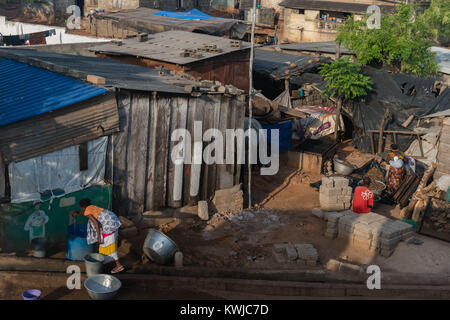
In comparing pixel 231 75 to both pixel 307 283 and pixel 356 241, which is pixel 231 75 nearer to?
pixel 356 241

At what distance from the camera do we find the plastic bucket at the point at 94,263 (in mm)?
8094

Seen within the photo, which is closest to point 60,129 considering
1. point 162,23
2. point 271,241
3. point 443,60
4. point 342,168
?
A: point 271,241

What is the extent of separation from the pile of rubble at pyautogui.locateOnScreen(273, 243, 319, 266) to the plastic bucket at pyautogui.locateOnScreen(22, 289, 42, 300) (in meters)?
4.68

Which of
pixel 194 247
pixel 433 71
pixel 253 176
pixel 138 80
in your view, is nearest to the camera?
pixel 194 247

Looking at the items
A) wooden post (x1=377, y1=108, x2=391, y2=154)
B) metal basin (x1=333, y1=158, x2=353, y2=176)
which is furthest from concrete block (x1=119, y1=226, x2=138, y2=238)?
wooden post (x1=377, y1=108, x2=391, y2=154)

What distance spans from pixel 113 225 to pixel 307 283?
353 centimetres

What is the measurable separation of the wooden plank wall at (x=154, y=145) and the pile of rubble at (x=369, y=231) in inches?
124

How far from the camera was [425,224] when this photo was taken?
12.4 m

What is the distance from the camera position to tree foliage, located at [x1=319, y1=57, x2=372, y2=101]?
1814 centimetres

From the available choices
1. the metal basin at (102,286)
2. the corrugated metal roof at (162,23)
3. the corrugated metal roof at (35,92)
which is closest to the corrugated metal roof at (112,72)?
the corrugated metal roof at (35,92)

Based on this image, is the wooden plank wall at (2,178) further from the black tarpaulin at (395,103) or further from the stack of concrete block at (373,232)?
the black tarpaulin at (395,103)

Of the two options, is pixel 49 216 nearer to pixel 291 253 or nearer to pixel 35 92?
pixel 35 92
